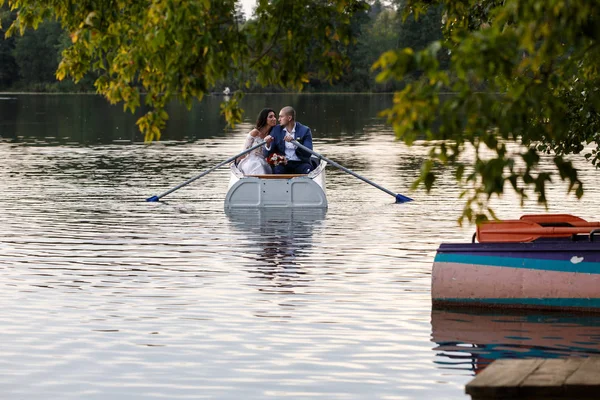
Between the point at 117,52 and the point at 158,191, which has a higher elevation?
the point at 117,52

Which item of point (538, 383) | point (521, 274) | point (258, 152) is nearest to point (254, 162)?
point (258, 152)

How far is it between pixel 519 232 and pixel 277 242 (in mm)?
6700

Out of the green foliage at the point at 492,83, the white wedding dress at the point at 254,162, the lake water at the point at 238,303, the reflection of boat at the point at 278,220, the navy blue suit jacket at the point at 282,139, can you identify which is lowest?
the reflection of boat at the point at 278,220

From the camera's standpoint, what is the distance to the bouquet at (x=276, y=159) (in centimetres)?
2335

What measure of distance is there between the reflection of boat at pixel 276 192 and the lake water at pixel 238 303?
19.5 inches

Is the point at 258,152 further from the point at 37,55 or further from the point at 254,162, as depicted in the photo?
the point at 37,55

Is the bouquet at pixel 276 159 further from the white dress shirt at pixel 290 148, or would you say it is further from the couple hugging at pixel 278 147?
the white dress shirt at pixel 290 148

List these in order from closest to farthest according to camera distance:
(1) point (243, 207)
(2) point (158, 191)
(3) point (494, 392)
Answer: (3) point (494, 392), (1) point (243, 207), (2) point (158, 191)

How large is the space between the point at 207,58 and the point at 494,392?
2.98 meters

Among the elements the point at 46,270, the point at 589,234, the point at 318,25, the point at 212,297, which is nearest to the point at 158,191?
the point at 46,270

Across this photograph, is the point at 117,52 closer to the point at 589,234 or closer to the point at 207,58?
the point at 207,58

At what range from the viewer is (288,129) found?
23.4 meters

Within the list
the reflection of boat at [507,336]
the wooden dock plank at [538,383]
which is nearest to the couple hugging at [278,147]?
the reflection of boat at [507,336]

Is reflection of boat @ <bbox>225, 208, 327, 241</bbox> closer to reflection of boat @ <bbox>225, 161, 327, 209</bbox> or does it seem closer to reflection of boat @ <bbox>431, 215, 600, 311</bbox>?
reflection of boat @ <bbox>225, 161, 327, 209</bbox>
